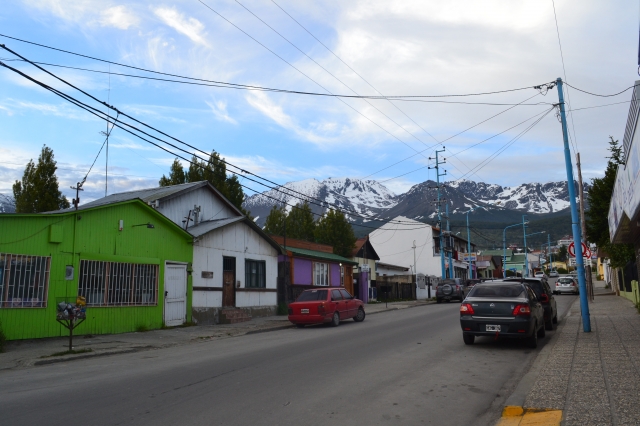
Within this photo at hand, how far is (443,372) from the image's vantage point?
9961 millimetres

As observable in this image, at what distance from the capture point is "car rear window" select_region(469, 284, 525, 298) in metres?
13.3

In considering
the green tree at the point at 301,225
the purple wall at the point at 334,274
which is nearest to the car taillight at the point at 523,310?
the purple wall at the point at 334,274

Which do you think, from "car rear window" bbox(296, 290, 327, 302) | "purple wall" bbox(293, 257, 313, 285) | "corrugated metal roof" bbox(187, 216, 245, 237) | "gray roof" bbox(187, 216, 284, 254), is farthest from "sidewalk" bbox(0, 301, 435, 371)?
"purple wall" bbox(293, 257, 313, 285)

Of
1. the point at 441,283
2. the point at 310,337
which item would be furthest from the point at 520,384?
the point at 441,283

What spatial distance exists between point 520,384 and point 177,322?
15.2m

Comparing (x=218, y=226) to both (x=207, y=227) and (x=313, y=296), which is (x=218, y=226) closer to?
(x=207, y=227)

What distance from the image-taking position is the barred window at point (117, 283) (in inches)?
679

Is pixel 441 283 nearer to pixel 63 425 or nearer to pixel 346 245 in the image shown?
pixel 346 245

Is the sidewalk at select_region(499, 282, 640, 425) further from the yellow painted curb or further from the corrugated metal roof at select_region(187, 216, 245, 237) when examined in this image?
the corrugated metal roof at select_region(187, 216, 245, 237)

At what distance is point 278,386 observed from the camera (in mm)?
8648

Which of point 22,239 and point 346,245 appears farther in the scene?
point 346,245

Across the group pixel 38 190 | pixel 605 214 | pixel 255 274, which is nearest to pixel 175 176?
→ pixel 38 190

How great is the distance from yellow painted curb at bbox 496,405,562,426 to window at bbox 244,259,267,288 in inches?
770

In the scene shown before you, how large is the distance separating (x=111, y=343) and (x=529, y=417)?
12.4 meters
